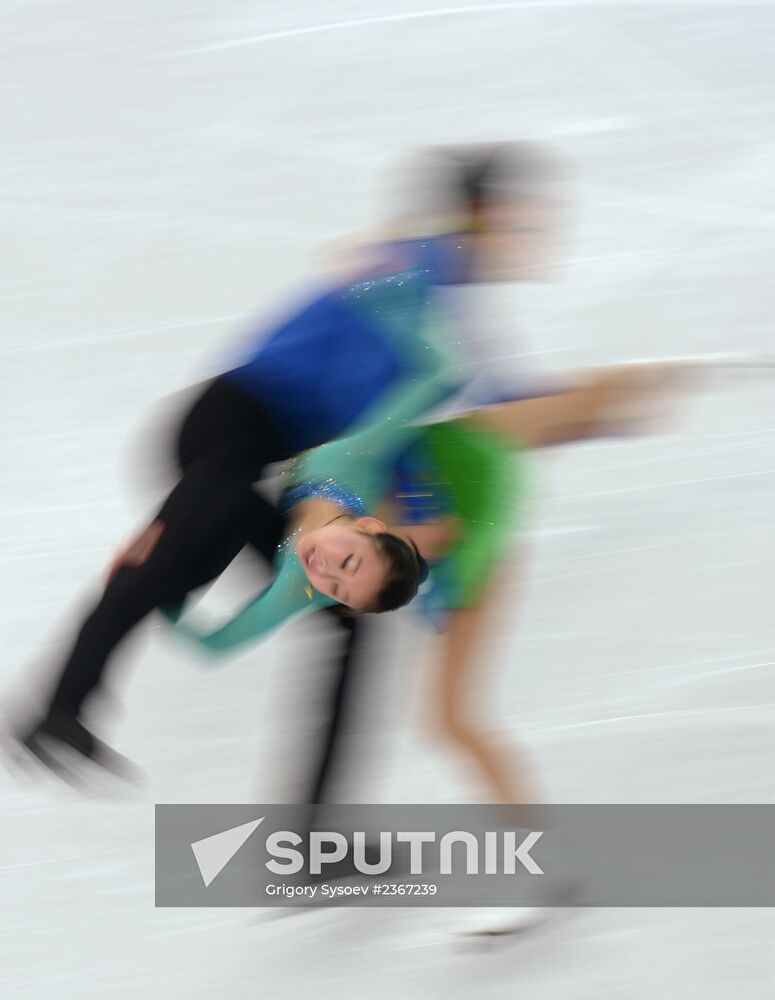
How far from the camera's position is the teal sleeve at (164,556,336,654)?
8.64 ft

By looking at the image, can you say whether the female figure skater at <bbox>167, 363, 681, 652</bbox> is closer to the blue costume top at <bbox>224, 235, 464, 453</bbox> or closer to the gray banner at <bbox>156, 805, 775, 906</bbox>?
the blue costume top at <bbox>224, 235, 464, 453</bbox>

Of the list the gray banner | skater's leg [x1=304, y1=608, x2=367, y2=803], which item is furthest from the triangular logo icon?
skater's leg [x1=304, y1=608, x2=367, y2=803]

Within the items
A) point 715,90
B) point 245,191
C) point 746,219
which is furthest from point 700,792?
point 715,90

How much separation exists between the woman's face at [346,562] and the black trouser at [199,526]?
0.79 feet

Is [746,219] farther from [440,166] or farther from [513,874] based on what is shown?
[513,874]

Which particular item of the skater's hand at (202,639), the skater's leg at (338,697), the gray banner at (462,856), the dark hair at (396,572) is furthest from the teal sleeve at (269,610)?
the gray banner at (462,856)

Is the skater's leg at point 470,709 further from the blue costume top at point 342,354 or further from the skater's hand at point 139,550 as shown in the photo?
the skater's hand at point 139,550

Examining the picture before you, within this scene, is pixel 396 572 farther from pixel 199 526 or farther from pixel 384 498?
pixel 199 526

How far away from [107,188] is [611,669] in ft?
9.17

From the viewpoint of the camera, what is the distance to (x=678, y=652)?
3771 millimetres

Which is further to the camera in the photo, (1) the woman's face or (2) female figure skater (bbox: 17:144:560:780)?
(2) female figure skater (bbox: 17:144:560:780)

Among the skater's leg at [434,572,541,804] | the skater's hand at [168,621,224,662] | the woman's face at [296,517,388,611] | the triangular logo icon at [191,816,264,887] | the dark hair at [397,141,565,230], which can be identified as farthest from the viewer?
the triangular logo icon at [191,816,264,887]

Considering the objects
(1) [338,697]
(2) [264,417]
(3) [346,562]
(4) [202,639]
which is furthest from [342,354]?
(1) [338,697]

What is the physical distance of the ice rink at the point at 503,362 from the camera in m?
3.12
